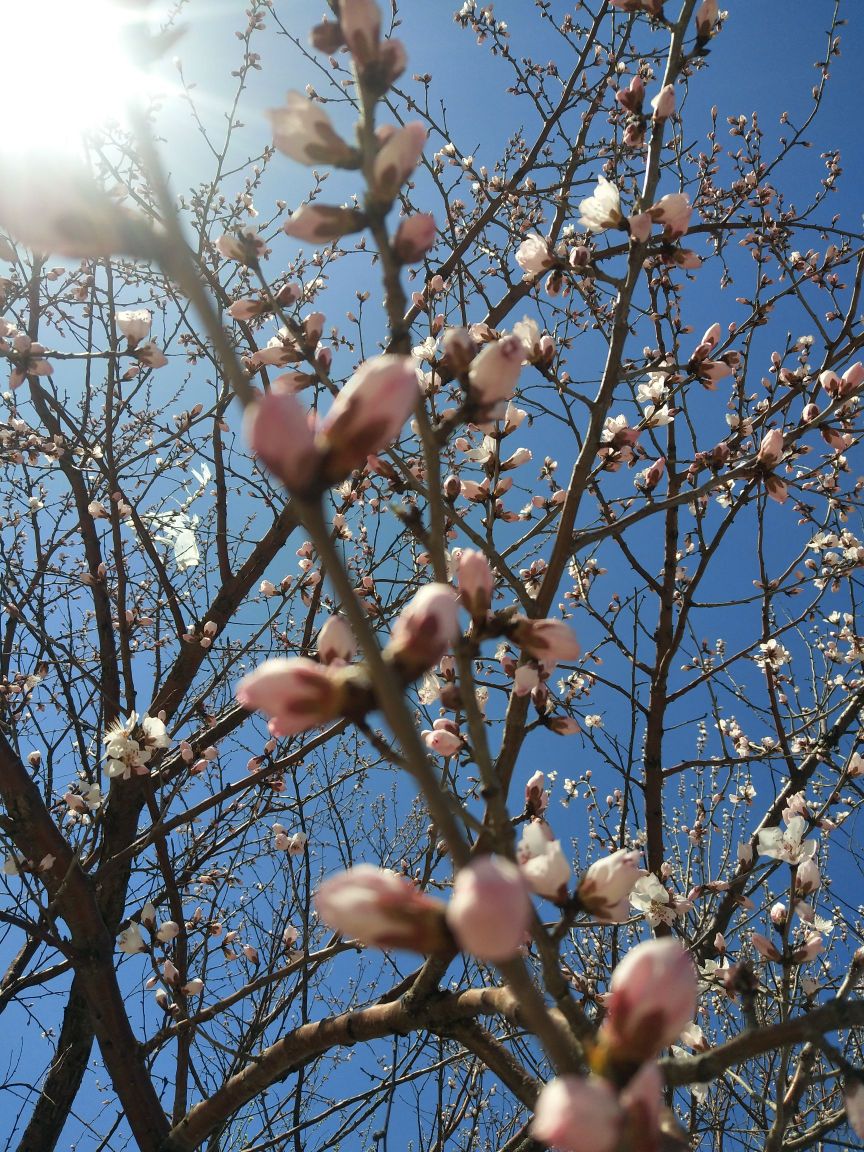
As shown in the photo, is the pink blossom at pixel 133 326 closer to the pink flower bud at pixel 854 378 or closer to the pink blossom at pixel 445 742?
the pink blossom at pixel 445 742

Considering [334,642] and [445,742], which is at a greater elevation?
[445,742]

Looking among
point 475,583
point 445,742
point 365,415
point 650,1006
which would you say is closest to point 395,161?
point 365,415

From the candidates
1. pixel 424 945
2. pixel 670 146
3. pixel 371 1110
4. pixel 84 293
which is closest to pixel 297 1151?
pixel 371 1110

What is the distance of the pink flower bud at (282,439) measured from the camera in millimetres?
630

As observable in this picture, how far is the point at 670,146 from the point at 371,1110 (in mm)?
5608

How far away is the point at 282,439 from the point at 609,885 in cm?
79

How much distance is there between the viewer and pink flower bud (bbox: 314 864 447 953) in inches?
24.1

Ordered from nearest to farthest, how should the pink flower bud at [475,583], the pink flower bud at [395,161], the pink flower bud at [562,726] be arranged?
the pink flower bud at [395,161], the pink flower bud at [475,583], the pink flower bud at [562,726]

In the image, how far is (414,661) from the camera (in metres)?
0.72

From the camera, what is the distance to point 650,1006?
602 millimetres

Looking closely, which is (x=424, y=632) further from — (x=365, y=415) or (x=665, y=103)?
(x=665, y=103)

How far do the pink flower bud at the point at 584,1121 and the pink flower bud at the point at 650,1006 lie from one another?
100 millimetres

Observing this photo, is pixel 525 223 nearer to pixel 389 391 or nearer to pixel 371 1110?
pixel 389 391

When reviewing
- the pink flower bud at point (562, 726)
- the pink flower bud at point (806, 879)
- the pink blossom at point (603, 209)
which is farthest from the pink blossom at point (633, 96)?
the pink flower bud at point (806, 879)
